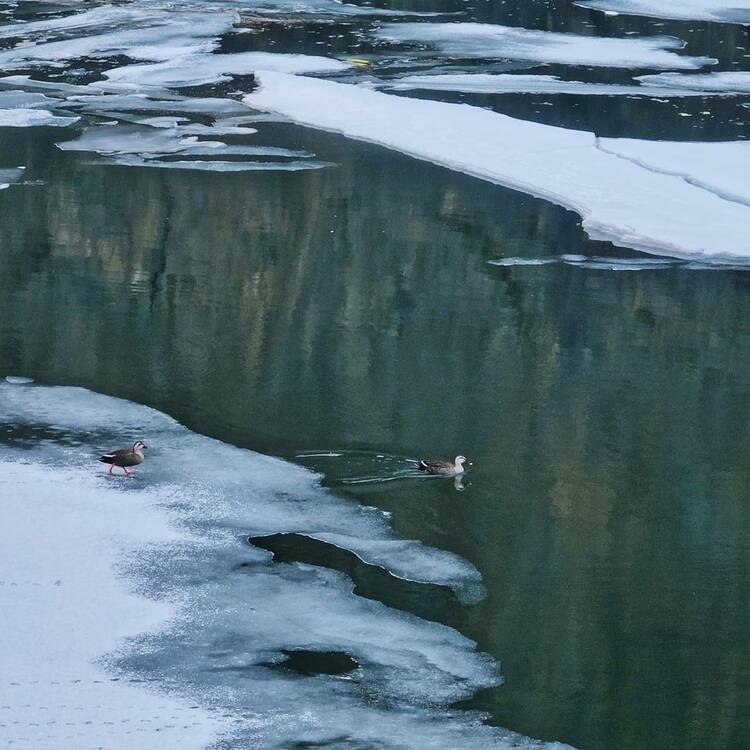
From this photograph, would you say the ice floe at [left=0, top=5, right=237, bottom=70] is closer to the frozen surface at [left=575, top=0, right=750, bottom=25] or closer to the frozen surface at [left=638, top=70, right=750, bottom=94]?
the frozen surface at [left=638, top=70, right=750, bottom=94]

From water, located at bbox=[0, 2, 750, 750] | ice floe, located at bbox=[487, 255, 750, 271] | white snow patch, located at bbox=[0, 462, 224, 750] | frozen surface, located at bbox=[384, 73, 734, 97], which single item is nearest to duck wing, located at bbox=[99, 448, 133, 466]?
white snow patch, located at bbox=[0, 462, 224, 750]

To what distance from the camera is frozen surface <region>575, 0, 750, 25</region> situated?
77.0 feet

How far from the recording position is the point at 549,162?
13.1 m

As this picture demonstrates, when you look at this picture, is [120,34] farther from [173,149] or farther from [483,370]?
[483,370]

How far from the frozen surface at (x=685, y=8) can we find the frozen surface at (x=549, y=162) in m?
9.07

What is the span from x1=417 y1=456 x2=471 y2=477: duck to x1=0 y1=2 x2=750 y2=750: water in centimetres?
→ 7

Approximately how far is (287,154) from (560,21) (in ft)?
35.5

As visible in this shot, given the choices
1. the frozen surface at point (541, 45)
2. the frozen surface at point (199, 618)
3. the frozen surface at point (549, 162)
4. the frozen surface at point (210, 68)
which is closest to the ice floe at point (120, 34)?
the frozen surface at point (210, 68)

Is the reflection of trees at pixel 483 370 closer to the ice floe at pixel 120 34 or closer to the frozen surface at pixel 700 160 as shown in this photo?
the frozen surface at pixel 700 160

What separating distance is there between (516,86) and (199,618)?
13.4 meters

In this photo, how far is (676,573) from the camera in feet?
18.4

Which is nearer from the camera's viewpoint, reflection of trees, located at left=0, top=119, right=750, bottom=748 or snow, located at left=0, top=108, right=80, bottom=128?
reflection of trees, located at left=0, top=119, right=750, bottom=748

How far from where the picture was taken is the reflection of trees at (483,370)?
5066mm

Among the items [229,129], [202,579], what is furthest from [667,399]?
[229,129]
